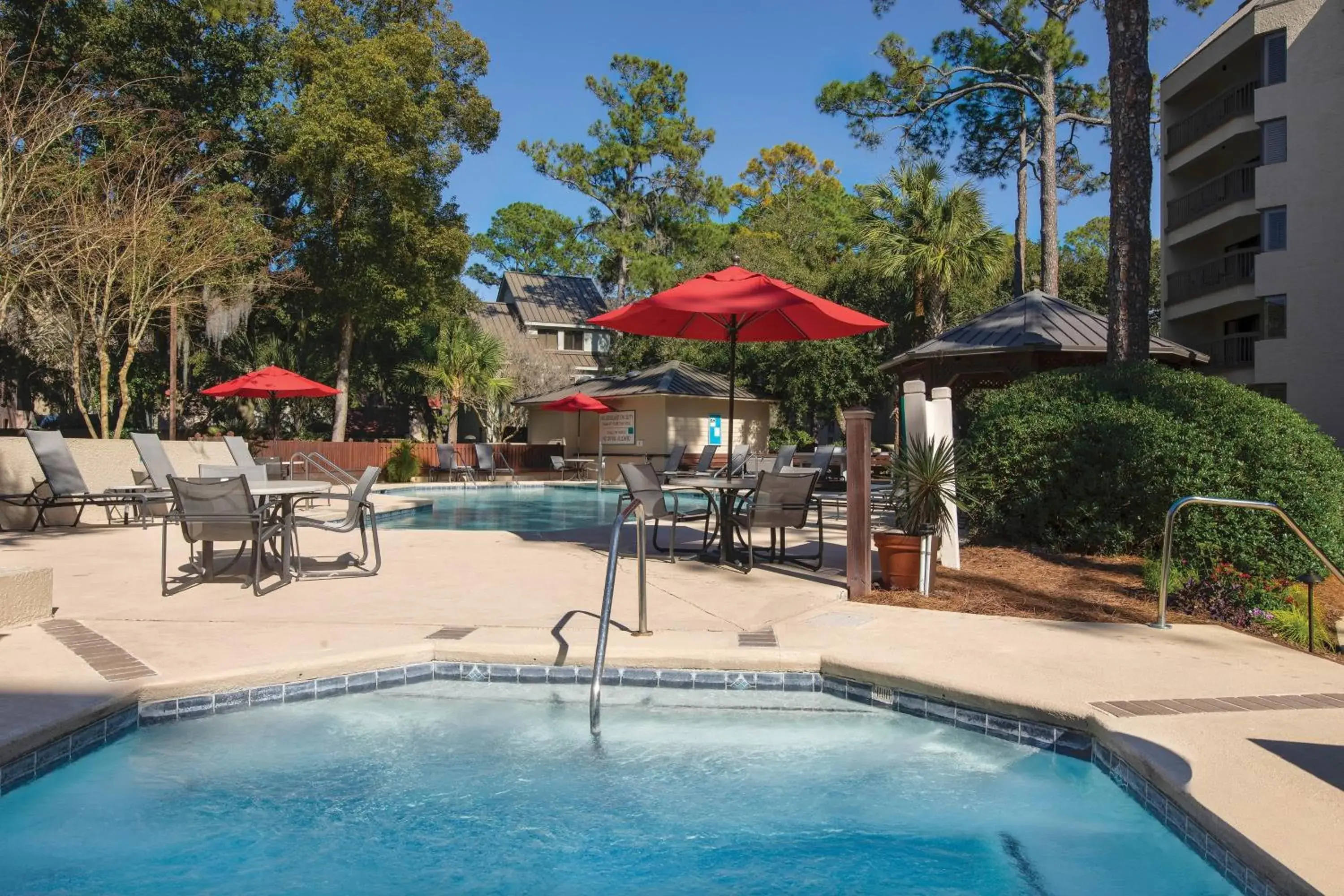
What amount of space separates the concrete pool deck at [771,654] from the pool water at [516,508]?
17.3ft

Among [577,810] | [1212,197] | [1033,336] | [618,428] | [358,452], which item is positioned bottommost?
[577,810]

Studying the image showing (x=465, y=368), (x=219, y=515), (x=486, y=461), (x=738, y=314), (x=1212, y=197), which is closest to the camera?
(x=219, y=515)

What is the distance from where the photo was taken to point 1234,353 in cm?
2612

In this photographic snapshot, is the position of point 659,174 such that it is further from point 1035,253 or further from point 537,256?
point 1035,253

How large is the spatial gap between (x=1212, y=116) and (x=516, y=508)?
2402 centimetres

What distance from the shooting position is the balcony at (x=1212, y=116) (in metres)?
25.3

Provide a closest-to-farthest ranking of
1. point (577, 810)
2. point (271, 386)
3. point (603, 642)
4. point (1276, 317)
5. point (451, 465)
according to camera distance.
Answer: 1. point (577, 810)
2. point (603, 642)
3. point (271, 386)
4. point (451, 465)
5. point (1276, 317)

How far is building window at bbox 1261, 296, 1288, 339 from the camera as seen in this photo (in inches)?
915

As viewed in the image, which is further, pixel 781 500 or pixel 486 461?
pixel 486 461

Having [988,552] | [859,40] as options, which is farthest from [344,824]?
[859,40]

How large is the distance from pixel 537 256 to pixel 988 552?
133 ft

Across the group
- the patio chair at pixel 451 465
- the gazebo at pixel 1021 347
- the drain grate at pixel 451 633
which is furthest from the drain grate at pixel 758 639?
the patio chair at pixel 451 465

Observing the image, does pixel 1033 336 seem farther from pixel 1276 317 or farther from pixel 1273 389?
pixel 1273 389

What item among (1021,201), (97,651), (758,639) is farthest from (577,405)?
(97,651)
